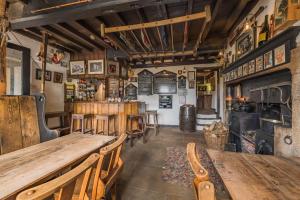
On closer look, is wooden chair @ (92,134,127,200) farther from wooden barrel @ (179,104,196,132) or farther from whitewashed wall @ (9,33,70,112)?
wooden barrel @ (179,104,196,132)

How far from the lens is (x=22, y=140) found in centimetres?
231

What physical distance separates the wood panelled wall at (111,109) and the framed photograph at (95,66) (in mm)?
1338

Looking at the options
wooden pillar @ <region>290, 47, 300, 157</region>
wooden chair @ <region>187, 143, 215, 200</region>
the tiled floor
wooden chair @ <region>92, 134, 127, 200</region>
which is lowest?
the tiled floor

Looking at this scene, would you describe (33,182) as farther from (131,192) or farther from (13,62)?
(13,62)

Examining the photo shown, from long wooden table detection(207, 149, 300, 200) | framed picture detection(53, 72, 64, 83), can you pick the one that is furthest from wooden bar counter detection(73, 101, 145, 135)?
long wooden table detection(207, 149, 300, 200)

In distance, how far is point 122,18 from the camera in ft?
10.8

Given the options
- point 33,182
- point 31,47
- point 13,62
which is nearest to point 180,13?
point 33,182

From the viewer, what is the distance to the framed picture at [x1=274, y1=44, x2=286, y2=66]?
178cm

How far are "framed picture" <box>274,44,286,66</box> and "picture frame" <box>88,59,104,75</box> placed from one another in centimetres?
473

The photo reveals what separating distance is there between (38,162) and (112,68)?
471cm

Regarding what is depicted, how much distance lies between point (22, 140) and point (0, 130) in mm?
327

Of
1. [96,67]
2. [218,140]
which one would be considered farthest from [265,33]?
[96,67]

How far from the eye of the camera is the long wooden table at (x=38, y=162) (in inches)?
35.1

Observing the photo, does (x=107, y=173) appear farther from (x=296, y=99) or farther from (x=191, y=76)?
(x=191, y=76)
